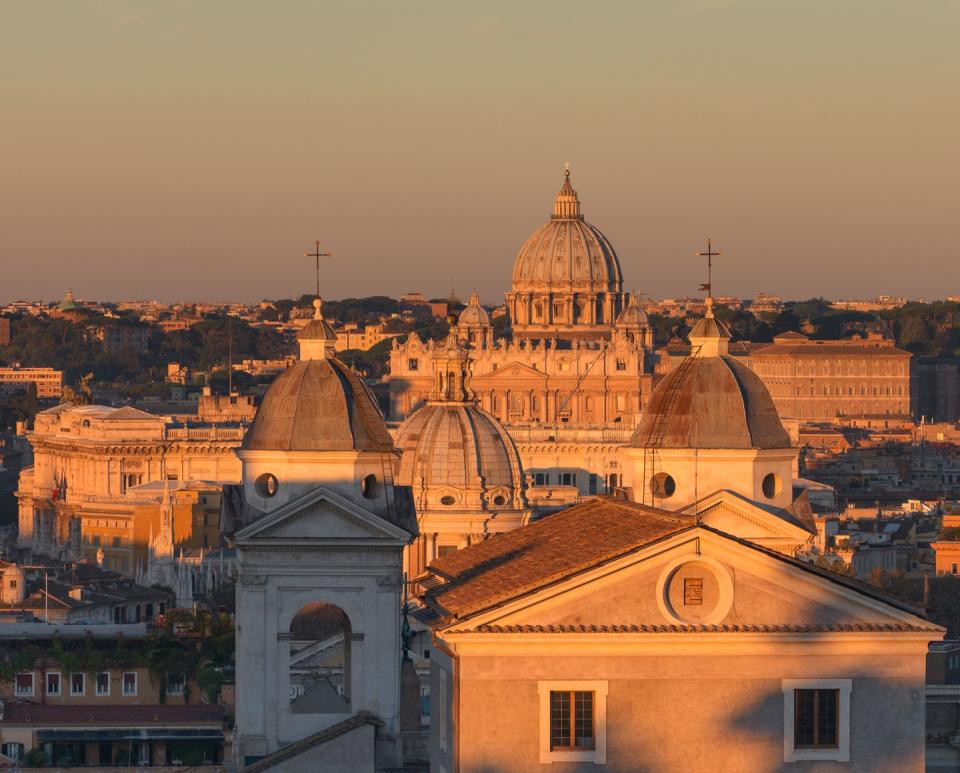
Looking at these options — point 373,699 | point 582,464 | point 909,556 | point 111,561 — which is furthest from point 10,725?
point 582,464

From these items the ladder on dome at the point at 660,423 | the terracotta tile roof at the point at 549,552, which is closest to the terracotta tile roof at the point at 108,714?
the ladder on dome at the point at 660,423

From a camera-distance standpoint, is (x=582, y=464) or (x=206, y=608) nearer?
(x=206, y=608)

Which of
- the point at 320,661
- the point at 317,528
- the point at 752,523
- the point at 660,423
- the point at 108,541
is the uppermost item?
the point at 660,423

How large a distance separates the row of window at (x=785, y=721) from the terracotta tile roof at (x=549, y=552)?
94 centimetres

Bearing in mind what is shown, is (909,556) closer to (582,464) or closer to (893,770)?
(582,464)

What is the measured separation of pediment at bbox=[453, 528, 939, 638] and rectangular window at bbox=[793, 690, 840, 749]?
0.54 meters

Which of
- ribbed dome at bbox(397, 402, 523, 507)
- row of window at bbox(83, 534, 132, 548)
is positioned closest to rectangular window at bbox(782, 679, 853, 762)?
ribbed dome at bbox(397, 402, 523, 507)

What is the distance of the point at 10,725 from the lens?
74.5 m

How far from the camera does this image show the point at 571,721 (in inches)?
1287

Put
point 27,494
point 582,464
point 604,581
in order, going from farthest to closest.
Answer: point 27,494 < point 582,464 < point 604,581

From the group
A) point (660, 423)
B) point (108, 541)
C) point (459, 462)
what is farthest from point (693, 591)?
point (108, 541)

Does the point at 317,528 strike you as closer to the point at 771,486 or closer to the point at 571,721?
the point at 571,721

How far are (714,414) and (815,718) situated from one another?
10672 mm

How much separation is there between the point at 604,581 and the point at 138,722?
44.0 m
